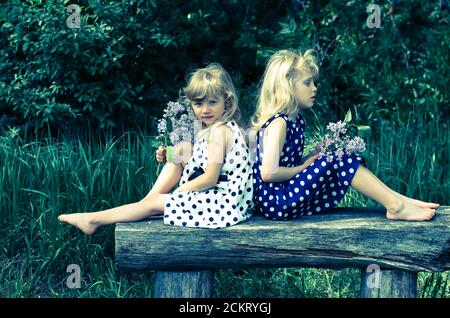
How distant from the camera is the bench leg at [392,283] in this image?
4254mm

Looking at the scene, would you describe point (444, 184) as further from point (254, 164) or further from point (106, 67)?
point (106, 67)

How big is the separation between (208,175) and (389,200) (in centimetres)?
89

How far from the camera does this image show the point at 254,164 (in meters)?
4.47

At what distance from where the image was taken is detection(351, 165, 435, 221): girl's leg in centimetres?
429

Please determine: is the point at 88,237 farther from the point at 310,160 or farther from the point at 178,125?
the point at 310,160

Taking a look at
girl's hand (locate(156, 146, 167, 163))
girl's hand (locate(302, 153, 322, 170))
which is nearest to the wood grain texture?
girl's hand (locate(302, 153, 322, 170))

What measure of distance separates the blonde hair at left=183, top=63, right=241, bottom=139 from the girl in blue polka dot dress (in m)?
0.16

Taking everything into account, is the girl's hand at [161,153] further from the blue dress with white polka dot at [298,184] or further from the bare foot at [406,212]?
the bare foot at [406,212]

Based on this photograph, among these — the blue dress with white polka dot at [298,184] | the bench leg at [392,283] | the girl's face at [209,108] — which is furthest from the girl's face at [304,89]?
the bench leg at [392,283]

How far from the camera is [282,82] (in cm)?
441

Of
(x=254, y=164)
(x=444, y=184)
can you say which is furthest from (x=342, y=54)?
(x=254, y=164)

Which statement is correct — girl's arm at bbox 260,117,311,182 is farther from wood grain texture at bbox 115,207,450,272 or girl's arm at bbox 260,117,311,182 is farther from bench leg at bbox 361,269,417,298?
bench leg at bbox 361,269,417,298

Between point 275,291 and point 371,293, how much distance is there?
899 millimetres

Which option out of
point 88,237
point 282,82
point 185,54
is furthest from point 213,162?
point 185,54
